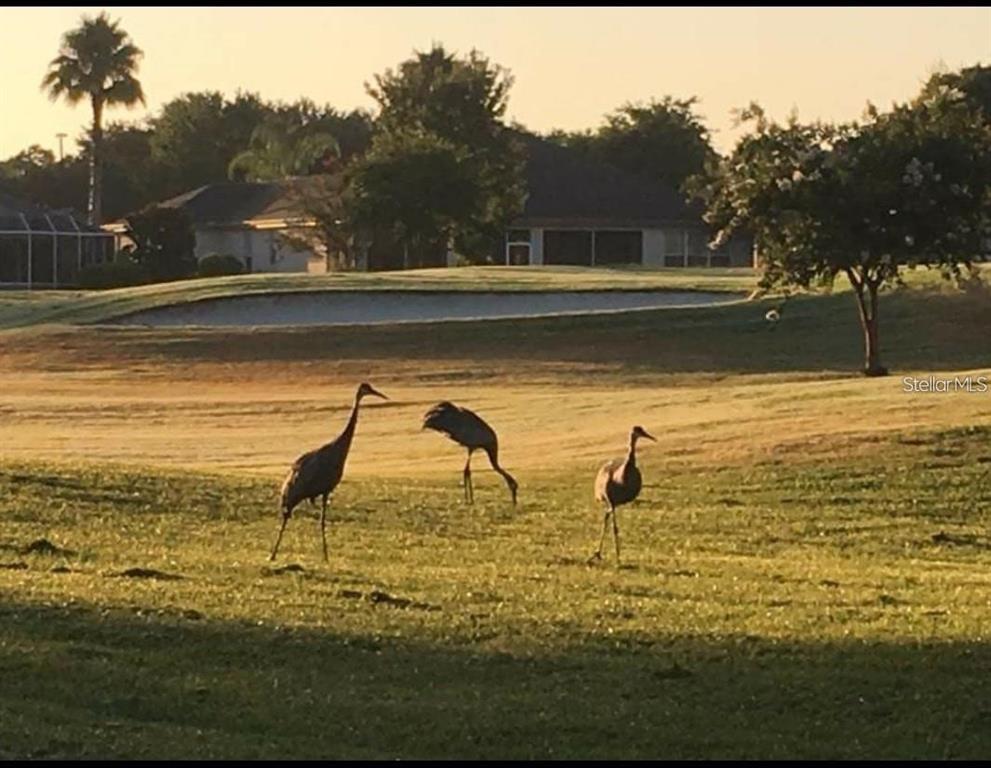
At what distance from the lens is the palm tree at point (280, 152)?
109 metres

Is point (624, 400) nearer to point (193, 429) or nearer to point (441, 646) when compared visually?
point (193, 429)

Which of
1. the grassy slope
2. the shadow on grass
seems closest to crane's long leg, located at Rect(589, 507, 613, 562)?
the shadow on grass

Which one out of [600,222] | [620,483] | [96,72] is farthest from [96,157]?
[620,483]

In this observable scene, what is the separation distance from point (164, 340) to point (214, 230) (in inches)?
1912

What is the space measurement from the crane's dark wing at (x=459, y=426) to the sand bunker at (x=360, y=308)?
103ft

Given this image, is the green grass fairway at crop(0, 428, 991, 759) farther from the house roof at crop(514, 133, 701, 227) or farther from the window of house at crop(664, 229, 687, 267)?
the window of house at crop(664, 229, 687, 267)

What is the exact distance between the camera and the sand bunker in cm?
5488

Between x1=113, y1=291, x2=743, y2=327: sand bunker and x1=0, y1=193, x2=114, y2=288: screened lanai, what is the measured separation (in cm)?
2977

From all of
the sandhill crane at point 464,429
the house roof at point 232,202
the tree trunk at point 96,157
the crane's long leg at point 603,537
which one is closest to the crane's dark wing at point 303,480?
the crane's long leg at point 603,537

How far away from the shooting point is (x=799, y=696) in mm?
10773

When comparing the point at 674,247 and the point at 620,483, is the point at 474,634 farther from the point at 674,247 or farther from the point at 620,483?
the point at 674,247

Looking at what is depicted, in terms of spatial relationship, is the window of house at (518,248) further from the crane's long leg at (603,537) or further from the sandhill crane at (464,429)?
the crane's long leg at (603,537)

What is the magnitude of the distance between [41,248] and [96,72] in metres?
15.2

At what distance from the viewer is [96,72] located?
98.5m
